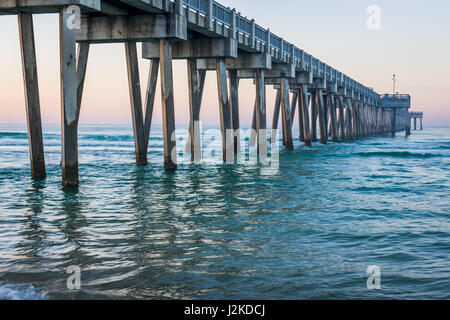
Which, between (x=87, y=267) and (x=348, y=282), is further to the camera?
(x=87, y=267)

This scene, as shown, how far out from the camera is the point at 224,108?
2762 cm

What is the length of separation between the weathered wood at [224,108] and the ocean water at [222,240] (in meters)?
9.32

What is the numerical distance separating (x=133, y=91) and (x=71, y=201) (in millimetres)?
9512

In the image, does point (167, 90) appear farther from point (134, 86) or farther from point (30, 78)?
point (30, 78)

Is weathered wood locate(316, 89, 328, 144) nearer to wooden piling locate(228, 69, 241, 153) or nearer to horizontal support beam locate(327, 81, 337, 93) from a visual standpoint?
horizontal support beam locate(327, 81, 337, 93)

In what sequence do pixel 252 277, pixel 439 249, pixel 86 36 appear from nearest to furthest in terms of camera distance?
pixel 252 277
pixel 439 249
pixel 86 36

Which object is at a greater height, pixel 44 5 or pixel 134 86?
pixel 44 5

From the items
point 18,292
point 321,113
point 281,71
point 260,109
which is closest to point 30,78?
point 18,292

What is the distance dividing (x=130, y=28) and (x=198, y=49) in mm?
6248

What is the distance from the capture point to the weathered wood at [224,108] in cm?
2727
